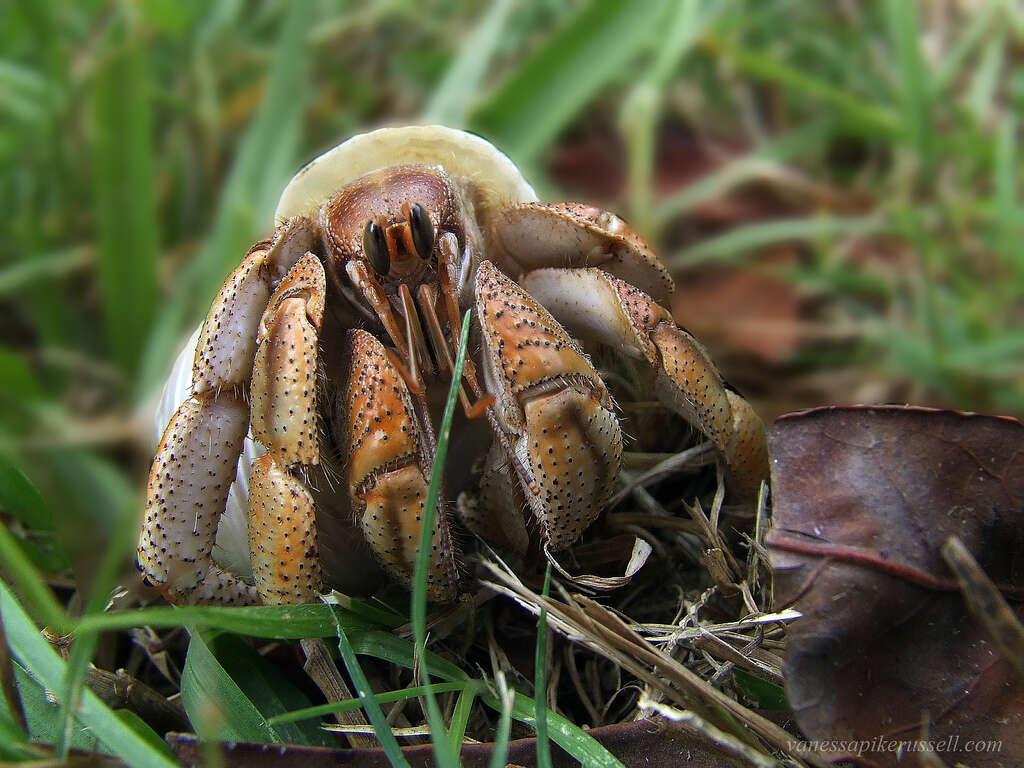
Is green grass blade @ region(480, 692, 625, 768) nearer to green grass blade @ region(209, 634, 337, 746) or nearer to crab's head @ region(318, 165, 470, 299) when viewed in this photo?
green grass blade @ region(209, 634, 337, 746)

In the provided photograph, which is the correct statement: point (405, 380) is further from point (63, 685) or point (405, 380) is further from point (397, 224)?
point (63, 685)

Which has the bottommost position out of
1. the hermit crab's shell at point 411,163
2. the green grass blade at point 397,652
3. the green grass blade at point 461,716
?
the green grass blade at point 461,716

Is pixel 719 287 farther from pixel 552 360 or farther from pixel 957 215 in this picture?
pixel 552 360

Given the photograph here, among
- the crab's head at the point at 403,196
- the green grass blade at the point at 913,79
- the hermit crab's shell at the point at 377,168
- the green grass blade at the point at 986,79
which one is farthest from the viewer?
the green grass blade at the point at 986,79

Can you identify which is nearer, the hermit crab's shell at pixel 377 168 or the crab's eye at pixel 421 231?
the crab's eye at pixel 421 231

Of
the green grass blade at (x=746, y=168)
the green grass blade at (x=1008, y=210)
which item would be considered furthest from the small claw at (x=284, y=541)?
the green grass blade at (x=1008, y=210)

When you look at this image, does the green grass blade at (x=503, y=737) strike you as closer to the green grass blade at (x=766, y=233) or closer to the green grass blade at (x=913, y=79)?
the green grass blade at (x=766, y=233)

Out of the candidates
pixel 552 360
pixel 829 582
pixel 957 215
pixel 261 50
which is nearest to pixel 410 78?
pixel 261 50
